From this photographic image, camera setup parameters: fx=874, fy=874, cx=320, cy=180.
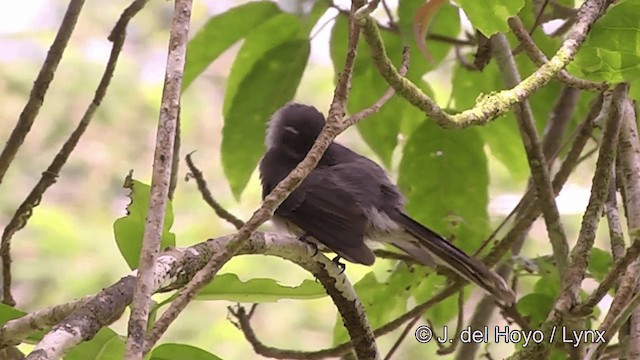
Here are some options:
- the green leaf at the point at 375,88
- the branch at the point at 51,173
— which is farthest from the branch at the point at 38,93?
the green leaf at the point at 375,88

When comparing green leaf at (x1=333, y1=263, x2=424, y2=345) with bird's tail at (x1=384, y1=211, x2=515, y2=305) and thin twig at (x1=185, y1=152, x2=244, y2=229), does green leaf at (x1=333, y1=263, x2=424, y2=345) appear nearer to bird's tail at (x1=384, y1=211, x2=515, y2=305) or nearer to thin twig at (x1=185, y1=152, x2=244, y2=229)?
bird's tail at (x1=384, y1=211, x2=515, y2=305)

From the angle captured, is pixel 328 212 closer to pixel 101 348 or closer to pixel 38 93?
pixel 38 93

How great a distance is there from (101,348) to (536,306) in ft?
2.36

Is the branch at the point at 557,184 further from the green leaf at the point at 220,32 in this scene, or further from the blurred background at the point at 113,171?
the blurred background at the point at 113,171

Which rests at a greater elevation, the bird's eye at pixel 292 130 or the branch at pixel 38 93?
the bird's eye at pixel 292 130

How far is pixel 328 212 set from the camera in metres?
1.39

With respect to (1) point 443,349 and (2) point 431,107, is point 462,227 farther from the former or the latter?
(2) point 431,107

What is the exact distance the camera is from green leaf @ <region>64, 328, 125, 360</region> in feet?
2.30

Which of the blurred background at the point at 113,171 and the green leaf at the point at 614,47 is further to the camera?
the blurred background at the point at 113,171

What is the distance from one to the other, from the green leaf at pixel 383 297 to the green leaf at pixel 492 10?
1.82 feet

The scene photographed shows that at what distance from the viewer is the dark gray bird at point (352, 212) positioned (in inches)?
49.3

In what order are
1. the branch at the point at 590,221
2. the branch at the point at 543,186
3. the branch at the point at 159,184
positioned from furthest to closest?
1. the branch at the point at 543,186
2. the branch at the point at 590,221
3. the branch at the point at 159,184

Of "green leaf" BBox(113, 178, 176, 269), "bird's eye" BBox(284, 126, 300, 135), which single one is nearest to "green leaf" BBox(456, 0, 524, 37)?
"green leaf" BBox(113, 178, 176, 269)

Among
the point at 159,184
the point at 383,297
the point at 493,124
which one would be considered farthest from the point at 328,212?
the point at 159,184
